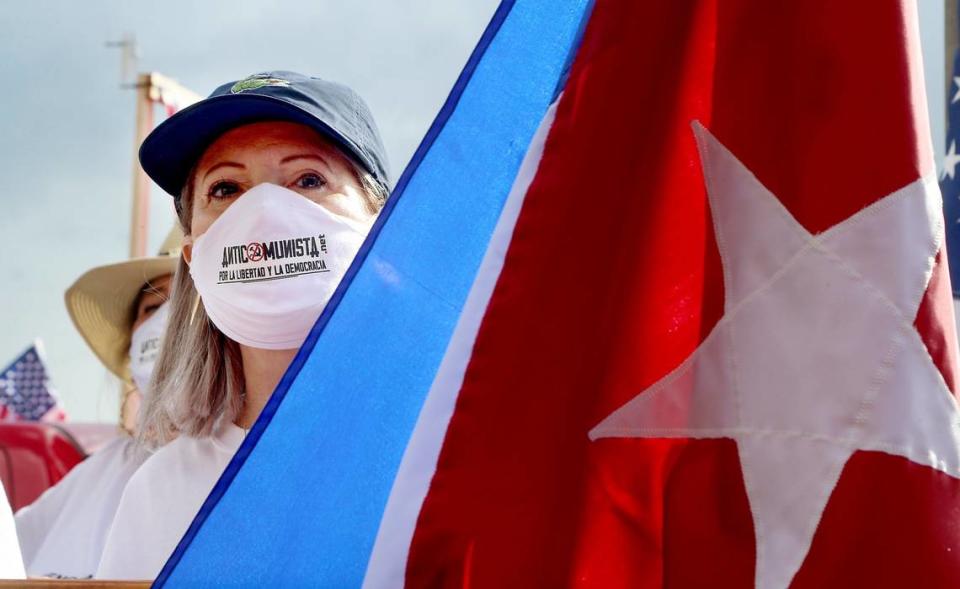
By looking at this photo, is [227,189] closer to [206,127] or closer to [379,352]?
[206,127]

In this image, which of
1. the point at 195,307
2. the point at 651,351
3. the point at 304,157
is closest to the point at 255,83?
the point at 304,157

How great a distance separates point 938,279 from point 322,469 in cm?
89

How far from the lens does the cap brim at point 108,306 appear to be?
479cm

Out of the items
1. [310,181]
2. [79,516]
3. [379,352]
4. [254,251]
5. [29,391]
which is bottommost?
[379,352]

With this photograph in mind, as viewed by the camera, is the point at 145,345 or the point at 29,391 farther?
the point at 29,391

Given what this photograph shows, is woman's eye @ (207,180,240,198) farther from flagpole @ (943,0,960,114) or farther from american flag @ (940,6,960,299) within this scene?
flagpole @ (943,0,960,114)

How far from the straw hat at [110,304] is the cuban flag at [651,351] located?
124 inches

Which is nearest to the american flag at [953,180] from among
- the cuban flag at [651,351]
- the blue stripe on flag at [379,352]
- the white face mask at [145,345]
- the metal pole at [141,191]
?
the cuban flag at [651,351]

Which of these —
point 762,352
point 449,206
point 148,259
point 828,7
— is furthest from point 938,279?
point 148,259

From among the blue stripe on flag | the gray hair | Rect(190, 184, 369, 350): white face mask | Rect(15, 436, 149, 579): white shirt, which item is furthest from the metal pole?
the blue stripe on flag

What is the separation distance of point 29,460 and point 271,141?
470 centimetres

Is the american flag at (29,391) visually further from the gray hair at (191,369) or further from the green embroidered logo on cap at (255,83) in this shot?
the green embroidered logo on cap at (255,83)

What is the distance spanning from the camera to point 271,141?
2482mm

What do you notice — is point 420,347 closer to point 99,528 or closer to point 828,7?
point 828,7
